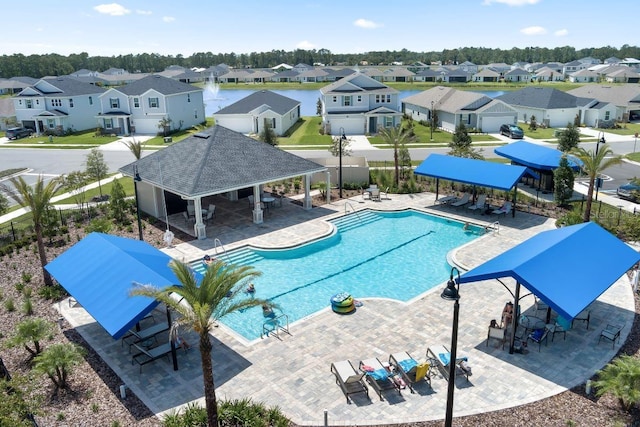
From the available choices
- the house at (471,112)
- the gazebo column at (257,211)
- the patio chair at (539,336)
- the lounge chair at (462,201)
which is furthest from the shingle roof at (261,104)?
the patio chair at (539,336)

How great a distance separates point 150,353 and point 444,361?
9459 millimetres

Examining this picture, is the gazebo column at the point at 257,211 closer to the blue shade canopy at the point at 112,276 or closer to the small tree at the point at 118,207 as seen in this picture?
the small tree at the point at 118,207

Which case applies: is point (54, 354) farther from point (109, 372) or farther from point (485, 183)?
point (485, 183)

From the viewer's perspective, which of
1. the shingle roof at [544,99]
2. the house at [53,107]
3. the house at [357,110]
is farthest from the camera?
the house at [53,107]

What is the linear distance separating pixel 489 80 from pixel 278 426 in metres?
142

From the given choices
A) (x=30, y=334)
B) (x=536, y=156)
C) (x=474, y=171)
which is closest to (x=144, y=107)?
(x=474, y=171)

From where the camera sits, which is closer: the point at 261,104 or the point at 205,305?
the point at 205,305

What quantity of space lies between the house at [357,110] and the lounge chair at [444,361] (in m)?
46.1

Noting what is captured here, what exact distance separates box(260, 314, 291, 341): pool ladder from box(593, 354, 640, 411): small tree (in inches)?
395

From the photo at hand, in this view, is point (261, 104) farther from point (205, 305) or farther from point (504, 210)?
point (205, 305)

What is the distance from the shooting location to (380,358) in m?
16.1

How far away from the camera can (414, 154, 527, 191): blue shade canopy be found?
28969mm

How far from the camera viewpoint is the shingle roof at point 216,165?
27094mm

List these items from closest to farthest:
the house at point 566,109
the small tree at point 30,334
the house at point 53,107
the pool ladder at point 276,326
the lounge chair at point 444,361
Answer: the lounge chair at point 444,361 → the small tree at point 30,334 → the pool ladder at point 276,326 → the house at point 566,109 → the house at point 53,107
